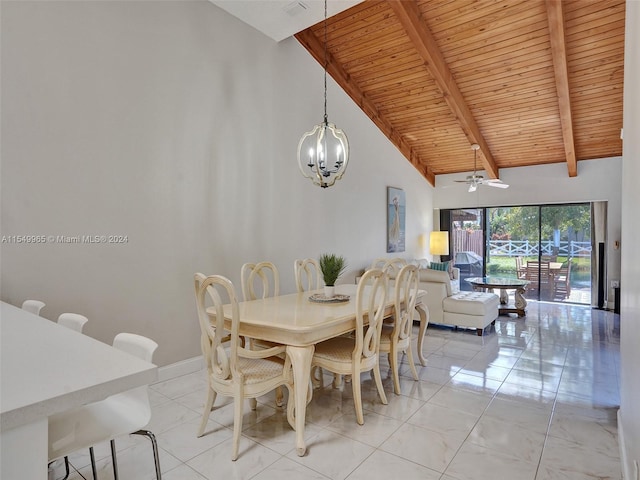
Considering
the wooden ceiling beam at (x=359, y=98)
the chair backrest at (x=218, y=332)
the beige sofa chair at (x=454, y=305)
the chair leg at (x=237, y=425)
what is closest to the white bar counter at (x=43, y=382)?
the chair backrest at (x=218, y=332)

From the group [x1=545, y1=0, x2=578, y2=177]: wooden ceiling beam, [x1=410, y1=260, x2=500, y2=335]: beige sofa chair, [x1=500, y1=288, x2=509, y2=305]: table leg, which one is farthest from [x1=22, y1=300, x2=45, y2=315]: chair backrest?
[x1=500, y1=288, x2=509, y2=305]: table leg

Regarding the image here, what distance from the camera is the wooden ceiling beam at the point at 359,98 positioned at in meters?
4.82

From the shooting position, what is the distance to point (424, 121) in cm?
629

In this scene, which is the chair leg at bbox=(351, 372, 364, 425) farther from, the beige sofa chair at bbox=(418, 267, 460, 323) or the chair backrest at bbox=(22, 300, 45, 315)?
the beige sofa chair at bbox=(418, 267, 460, 323)

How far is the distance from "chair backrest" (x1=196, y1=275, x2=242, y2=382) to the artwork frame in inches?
186

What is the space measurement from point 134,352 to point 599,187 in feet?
25.6

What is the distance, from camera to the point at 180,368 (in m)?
3.32

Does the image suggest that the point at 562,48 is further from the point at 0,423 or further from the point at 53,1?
the point at 0,423

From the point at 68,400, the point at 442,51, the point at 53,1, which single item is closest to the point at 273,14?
the point at 53,1

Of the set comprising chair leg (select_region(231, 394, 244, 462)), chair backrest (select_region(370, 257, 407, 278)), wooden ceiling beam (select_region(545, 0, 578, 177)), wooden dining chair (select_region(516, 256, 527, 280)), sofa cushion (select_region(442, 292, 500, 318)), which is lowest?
chair leg (select_region(231, 394, 244, 462))

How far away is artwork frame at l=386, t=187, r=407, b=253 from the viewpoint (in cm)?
652

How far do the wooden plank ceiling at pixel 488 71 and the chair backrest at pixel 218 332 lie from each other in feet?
11.7

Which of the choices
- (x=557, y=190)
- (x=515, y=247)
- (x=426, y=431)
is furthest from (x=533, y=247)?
(x=426, y=431)

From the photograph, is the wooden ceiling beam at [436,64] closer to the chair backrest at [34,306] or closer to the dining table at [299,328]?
the dining table at [299,328]
